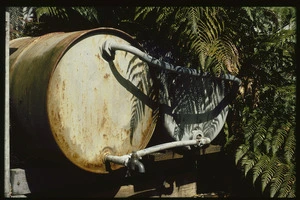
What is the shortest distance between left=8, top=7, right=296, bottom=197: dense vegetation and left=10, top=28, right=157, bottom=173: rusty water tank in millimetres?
598

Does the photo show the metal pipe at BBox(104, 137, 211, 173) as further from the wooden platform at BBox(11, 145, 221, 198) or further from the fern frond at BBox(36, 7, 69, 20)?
the fern frond at BBox(36, 7, 69, 20)

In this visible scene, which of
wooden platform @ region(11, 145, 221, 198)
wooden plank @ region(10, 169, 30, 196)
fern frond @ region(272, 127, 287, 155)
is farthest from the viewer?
fern frond @ region(272, 127, 287, 155)

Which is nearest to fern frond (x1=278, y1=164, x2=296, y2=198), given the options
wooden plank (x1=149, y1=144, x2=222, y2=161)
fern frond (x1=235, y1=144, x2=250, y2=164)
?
fern frond (x1=235, y1=144, x2=250, y2=164)

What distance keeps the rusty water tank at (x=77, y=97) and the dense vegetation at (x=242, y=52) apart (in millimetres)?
598

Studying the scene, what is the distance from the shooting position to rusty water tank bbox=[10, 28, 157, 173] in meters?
2.64

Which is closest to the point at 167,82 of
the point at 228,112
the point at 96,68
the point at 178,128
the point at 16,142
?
the point at 178,128

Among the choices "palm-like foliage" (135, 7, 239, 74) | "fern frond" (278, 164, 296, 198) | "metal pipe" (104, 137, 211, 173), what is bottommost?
"fern frond" (278, 164, 296, 198)

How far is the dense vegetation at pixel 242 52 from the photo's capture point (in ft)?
11.3

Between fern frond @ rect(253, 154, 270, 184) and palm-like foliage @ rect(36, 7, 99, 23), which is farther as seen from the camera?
palm-like foliage @ rect(36, 7, 99, 23)

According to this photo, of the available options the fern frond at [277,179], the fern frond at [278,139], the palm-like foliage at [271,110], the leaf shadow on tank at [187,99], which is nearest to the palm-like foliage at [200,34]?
the leaf shadow on tank at [187,99]

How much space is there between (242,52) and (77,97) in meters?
1.86

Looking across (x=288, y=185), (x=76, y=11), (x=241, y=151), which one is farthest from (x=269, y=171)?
(x=76, y=11)

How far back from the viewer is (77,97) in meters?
2.76

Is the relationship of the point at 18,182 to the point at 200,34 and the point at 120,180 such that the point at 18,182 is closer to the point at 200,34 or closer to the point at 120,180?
the point at 120,180
